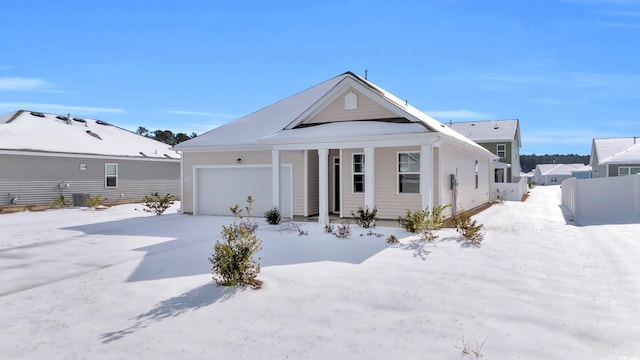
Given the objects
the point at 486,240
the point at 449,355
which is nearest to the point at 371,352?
the point at 449,355

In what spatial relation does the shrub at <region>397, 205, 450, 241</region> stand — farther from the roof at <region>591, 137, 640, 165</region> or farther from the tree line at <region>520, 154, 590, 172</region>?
the tree line at <region>520, 154, 590, 172</region>

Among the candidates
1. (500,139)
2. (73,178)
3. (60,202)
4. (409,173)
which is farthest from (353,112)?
(500,139)

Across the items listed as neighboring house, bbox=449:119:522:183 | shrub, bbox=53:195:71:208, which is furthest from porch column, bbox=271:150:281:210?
neighboring house, bbox=449:119:522:183

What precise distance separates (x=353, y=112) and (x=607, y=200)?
10729 millimetres

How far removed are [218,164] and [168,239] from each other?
6.22 meters

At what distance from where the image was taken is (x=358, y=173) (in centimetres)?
1416

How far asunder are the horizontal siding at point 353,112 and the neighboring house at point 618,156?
25.3m

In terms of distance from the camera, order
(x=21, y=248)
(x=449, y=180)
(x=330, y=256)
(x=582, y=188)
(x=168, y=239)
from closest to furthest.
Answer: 1. (x=330, y=256)
2. (x=21, y=248)
3. (x=168, y=239)
4. (x=449, y=180)
5. (x=582, y=188)

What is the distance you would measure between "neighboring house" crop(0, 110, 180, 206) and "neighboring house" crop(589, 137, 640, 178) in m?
32.7

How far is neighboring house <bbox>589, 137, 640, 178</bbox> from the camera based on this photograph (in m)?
29.3

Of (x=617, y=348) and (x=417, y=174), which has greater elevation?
(x=417, y=174)

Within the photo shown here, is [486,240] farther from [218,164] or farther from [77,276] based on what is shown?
[218,164]

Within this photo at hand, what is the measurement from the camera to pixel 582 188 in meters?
16.4

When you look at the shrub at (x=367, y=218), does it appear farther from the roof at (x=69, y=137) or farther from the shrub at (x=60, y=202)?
the shrub at (x=60, y=202)
